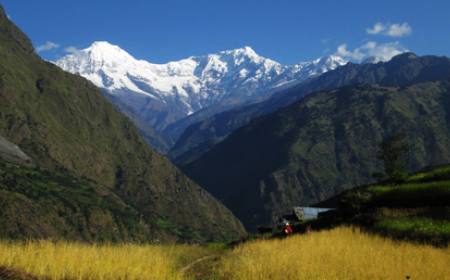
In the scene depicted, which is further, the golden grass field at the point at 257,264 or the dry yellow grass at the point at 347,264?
the dry yellow grass at the point at 347,264

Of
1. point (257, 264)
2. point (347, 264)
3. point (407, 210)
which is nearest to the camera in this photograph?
point (257, 264)

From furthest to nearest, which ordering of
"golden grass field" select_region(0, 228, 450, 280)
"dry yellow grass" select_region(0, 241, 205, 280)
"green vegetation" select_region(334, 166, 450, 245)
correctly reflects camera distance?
1. "green vegetation" select_region(334, 166, 450, 245)
2. "golden grass field" select_region(0, 228, 450, 280)
3. "dry yellow grass" select_region(0, 241, 205, 280)

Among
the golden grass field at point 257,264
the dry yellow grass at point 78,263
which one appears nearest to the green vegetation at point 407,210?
the golden grass field at point 257,264

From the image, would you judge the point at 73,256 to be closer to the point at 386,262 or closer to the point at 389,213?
the point at 386,262

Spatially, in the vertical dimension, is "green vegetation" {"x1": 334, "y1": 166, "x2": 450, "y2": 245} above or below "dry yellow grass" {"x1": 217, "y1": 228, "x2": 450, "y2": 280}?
above

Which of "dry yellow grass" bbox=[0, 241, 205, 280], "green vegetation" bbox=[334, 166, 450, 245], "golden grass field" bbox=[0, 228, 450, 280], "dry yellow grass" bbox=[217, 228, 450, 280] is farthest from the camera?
"green vegetation" bbox=[334, 166, 450, 245]

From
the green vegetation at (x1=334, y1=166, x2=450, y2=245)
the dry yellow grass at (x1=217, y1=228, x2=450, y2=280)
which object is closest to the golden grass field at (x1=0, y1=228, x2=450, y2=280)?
the dry yellow grass at (x1=217, y1=228, x2=450, y2=280)

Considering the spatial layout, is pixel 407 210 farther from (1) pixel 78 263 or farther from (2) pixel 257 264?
(1) pixel 78 263

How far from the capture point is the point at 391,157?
75.8 m

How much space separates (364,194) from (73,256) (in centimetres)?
2807

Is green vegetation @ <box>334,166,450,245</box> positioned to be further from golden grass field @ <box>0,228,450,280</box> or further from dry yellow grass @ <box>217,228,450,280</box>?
golden grass field @ <box>0,228,450,280</box>

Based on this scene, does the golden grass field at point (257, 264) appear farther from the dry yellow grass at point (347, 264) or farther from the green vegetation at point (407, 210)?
the green vegetation at point (407, 210)

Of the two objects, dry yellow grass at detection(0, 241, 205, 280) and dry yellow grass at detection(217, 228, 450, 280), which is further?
dry yellow grass at detection(217, 228, 450, 280)

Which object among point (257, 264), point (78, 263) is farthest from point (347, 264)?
point (78, 263)
